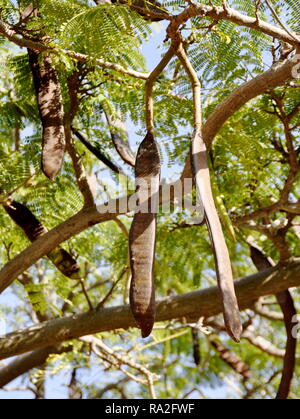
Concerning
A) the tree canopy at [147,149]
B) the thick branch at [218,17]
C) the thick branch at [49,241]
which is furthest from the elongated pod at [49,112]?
the thick branch at [218,17]

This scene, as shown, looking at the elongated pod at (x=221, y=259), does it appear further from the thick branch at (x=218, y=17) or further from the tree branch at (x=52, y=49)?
the tree branch at (x=52, y=49)

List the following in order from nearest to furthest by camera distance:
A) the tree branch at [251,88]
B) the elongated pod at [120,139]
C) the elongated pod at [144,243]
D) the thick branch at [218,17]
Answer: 1. the elongated pod at [144,243]
2. the thick branch at [218,17]
3. the tree branch at [251,88]
4. the elongated pod at [120,139]

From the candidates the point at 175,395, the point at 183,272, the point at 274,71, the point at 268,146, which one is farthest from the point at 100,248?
the point at 175,395

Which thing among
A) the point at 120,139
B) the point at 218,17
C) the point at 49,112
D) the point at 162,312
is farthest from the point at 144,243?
the point at 162,312

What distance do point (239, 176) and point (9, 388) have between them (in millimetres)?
3316

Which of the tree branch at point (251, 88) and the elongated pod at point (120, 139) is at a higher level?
the elongated pod at point (120, 139)

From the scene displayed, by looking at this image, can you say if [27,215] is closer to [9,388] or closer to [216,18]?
[216,18]

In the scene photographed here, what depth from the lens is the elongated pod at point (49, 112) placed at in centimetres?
223

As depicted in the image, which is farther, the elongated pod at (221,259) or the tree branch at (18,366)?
the tree branch at (18,366)

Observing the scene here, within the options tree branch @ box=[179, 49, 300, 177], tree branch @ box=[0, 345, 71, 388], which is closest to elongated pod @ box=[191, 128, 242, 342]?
tree branch @ box=[179, 49, 300, 177]

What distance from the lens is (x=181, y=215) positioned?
3.51 meters

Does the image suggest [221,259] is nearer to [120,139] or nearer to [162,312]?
[120,139]

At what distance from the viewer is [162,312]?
3.23m

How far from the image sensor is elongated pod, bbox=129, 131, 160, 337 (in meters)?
1.55
